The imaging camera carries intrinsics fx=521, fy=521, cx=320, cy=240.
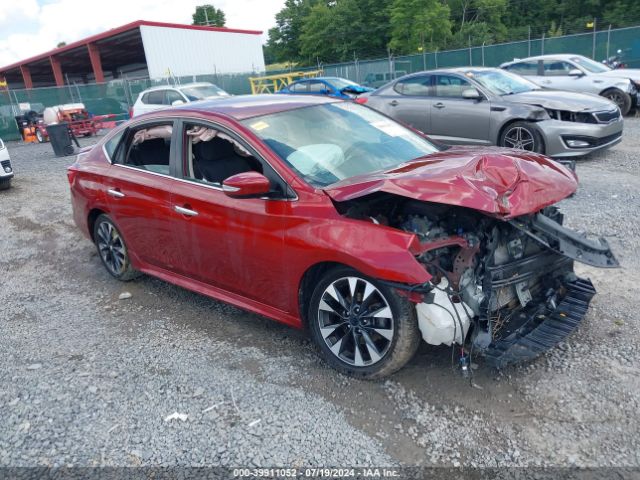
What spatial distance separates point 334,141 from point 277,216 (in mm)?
842

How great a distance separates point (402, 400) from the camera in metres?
3.10

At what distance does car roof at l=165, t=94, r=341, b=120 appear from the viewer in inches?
156

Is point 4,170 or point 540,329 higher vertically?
point 4,170

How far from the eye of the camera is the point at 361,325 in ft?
10.4

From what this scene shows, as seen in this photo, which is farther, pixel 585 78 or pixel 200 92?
pixel 200 92

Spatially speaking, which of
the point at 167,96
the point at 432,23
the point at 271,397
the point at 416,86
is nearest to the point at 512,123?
the point at 416,86

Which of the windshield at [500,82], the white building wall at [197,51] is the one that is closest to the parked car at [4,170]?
the windshield at [500,82]

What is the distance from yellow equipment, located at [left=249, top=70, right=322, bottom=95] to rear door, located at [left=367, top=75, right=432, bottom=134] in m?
19.2

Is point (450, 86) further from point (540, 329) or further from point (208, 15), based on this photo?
point (208, 15)

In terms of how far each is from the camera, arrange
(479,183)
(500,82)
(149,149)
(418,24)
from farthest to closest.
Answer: (418,24) < (500,82) < (149,149) < (479,183)

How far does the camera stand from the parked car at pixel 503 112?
27.4 ft

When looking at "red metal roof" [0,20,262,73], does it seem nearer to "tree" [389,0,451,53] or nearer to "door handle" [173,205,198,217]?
"tree" [389,0,451,53]

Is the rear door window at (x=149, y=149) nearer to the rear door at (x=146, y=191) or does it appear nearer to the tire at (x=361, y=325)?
the rear door at (x=146, y=191)

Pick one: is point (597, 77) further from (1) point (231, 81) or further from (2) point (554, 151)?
(1) point (231, 81)
